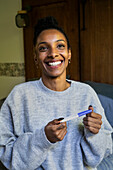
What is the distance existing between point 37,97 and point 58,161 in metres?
0.28

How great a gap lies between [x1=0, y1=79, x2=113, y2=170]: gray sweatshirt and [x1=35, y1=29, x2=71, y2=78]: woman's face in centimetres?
9

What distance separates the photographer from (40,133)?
27.1 inches

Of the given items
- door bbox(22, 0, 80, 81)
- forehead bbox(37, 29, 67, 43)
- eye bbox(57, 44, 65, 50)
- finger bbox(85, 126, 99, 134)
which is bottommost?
finger bbox(85, 126, 99, 134)

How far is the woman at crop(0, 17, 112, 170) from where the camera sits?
719mm

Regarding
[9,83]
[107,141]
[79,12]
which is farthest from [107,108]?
[9,83]

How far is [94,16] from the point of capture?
2039 mm

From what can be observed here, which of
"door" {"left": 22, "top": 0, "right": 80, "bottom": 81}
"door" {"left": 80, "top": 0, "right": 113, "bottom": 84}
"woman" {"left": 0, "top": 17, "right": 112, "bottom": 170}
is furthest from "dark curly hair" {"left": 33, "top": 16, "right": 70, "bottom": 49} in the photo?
"door" {"left": 22, "top": 0, "right": 80, "bottom": 81}

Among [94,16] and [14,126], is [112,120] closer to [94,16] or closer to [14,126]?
[14,126]

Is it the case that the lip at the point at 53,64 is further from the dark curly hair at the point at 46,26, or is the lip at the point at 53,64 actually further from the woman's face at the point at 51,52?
the dark curly hair at the point at 46,26

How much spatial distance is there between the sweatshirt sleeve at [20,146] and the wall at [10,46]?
2.06 meters

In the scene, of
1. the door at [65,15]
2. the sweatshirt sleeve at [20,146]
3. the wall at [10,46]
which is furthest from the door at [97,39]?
the sweatshirt sleeve at [20,146]

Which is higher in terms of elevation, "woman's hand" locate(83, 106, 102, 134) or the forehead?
the forehead

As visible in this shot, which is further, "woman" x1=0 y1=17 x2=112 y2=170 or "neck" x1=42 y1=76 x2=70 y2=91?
"neck" x1=42 y1=76 x2=70 y2=91

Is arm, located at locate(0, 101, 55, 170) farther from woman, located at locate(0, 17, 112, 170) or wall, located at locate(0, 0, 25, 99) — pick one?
wall, located at locate(0, 0, 25, 99)
